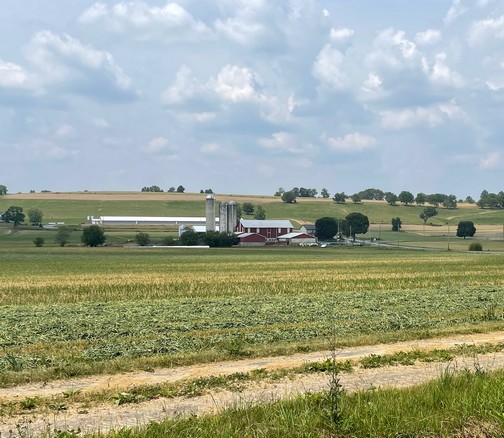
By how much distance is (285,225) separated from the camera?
193875mm

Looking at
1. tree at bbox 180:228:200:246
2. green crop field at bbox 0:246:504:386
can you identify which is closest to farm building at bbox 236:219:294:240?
tree at bbox 180:228:200:246

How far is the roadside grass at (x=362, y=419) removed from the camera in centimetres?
927

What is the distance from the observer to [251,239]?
172 m

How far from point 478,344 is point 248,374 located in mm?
7954

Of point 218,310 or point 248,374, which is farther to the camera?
point 218,310

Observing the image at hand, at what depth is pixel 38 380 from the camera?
1384 centimetres

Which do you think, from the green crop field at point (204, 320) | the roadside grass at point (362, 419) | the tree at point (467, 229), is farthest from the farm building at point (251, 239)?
the roadside grass at point (362, 419)

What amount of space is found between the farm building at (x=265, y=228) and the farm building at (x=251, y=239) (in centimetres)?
1442

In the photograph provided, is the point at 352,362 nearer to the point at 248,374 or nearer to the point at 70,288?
the point at 248,374

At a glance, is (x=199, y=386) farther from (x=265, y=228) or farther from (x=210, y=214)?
(x=210, y=214)

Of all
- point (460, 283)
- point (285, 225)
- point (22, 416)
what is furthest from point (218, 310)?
point (285, 225)

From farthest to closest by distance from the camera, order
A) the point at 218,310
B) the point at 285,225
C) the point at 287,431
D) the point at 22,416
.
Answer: the point at 285,225
the point at 218,310
the point at 22,416
the point at 287,431

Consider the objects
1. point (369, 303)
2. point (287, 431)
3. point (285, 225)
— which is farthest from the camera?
point (285, 225)

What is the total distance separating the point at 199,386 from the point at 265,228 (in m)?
178
